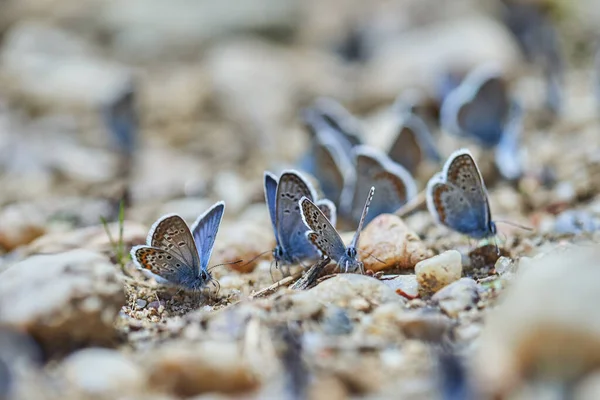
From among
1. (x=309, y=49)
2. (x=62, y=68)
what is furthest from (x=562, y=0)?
(x=62, y=68)

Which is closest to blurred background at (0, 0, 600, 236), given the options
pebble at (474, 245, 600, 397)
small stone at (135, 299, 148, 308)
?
small stone at (135, 299, 148, 308)

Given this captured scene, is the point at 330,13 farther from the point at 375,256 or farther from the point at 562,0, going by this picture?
the point at 375,256

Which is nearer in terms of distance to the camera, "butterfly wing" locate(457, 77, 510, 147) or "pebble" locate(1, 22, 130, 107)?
"butterfly wing" locate(457, 77, 510, 147)

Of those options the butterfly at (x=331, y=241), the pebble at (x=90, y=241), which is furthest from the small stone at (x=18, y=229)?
the butterfly at (x=331, y=241)

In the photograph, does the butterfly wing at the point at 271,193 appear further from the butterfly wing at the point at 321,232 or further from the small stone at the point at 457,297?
the small stone at the point at 457,297

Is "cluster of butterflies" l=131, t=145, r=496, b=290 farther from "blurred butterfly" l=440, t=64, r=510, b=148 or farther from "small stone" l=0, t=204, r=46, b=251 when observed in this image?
"blurred butterfly" l=440, t=64, r=510, b=148

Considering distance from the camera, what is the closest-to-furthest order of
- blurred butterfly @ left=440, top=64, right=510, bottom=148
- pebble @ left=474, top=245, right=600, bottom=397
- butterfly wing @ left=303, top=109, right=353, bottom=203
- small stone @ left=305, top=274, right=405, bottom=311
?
1. pebble @ left=474, top=245, right=600, bottom=397
2. small stone @ left=305, top=274, right=405, bottom=311
3. butterfly wing @ left=303, top=109, right=353, bottom=203
4. blurred butterfly @ left=440, top=64, right=510, bottom=148

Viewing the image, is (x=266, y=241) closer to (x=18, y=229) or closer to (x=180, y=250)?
(x=180, y=250)

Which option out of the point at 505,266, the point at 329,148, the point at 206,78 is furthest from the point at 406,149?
the point at 206,78
